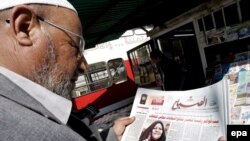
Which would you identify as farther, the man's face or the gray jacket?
the man's face

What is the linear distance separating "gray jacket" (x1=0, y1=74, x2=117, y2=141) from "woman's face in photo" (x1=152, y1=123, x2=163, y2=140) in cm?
102

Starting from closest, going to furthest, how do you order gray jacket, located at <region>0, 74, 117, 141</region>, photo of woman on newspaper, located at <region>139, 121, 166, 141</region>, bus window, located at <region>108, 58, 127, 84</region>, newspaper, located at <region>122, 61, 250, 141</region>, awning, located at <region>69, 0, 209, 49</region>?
gray jacket, located at <region>0, 74, 117, 141</region>
newspaper, located at <region>122, 61, 250, 141</region>
photo of woman on newspaper, located at <region>139, 121, 166, 141</region>
awning, located at <region>69, 0, 209, 49</region>
bus window, located at <region>108, 58, 127, 84</region>

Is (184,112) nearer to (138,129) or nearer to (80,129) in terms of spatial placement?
(138,129)

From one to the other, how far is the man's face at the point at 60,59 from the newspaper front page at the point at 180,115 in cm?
77

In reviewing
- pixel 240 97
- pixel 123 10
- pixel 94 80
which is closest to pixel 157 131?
pixel 240 97

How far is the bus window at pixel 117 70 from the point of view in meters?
8.59

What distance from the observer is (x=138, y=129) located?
66.2 inches

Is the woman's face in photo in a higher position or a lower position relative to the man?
lower

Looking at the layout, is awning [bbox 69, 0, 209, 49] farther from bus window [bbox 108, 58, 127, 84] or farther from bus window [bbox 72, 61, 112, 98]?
bus window [bbox 108, 58, 127, 84]

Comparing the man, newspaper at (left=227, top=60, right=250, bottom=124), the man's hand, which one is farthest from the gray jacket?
newspaper at (left=227, top=60, right=250, bottom=124)

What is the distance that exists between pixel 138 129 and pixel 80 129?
0.60m

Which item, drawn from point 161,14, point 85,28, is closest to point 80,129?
point 85,28

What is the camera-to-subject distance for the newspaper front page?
55.1 inches

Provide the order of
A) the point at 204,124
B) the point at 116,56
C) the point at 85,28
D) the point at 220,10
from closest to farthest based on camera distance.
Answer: the point at 204,124, the point at 220,10, the point at 85,28, the point at 116,56
